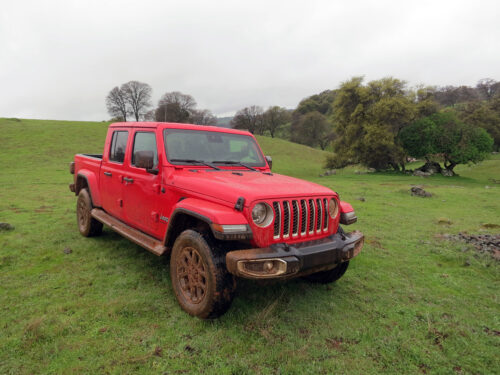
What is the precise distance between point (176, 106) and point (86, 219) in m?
59.9

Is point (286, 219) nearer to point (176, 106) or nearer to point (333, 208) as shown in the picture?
point (333, 208)

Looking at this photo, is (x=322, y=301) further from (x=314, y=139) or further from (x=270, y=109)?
(x=270, y=109)

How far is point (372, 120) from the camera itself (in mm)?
28531

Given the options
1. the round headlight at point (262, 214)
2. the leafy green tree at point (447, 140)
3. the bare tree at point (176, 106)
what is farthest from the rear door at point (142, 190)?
the bare tree at point (176, 106)

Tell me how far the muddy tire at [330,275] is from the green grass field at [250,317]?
0.50 ft

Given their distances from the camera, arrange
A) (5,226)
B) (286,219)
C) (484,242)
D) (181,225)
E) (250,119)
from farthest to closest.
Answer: (250,119) → (5,226) → (484,242) → (181,225) → (286,219)

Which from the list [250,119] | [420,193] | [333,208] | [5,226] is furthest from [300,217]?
[250,119]

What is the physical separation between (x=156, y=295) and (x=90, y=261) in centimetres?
177

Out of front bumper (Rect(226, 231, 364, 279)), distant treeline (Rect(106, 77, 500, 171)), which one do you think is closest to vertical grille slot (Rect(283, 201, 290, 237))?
front bumper (Rect(226, 231, 364, 279))

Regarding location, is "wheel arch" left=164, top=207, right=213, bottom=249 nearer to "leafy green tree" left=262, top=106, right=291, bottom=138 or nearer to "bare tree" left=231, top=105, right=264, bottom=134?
"bare tree" left=231, top=105, right=264, bottom=134

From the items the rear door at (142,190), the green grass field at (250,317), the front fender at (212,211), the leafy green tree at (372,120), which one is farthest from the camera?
the leafy green tree at (372,120)

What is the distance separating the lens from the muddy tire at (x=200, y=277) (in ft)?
9.62

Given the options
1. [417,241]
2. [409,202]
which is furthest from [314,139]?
[417,241]

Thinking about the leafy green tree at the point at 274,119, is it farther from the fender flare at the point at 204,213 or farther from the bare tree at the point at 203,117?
the fender flare at the point at 204,213
